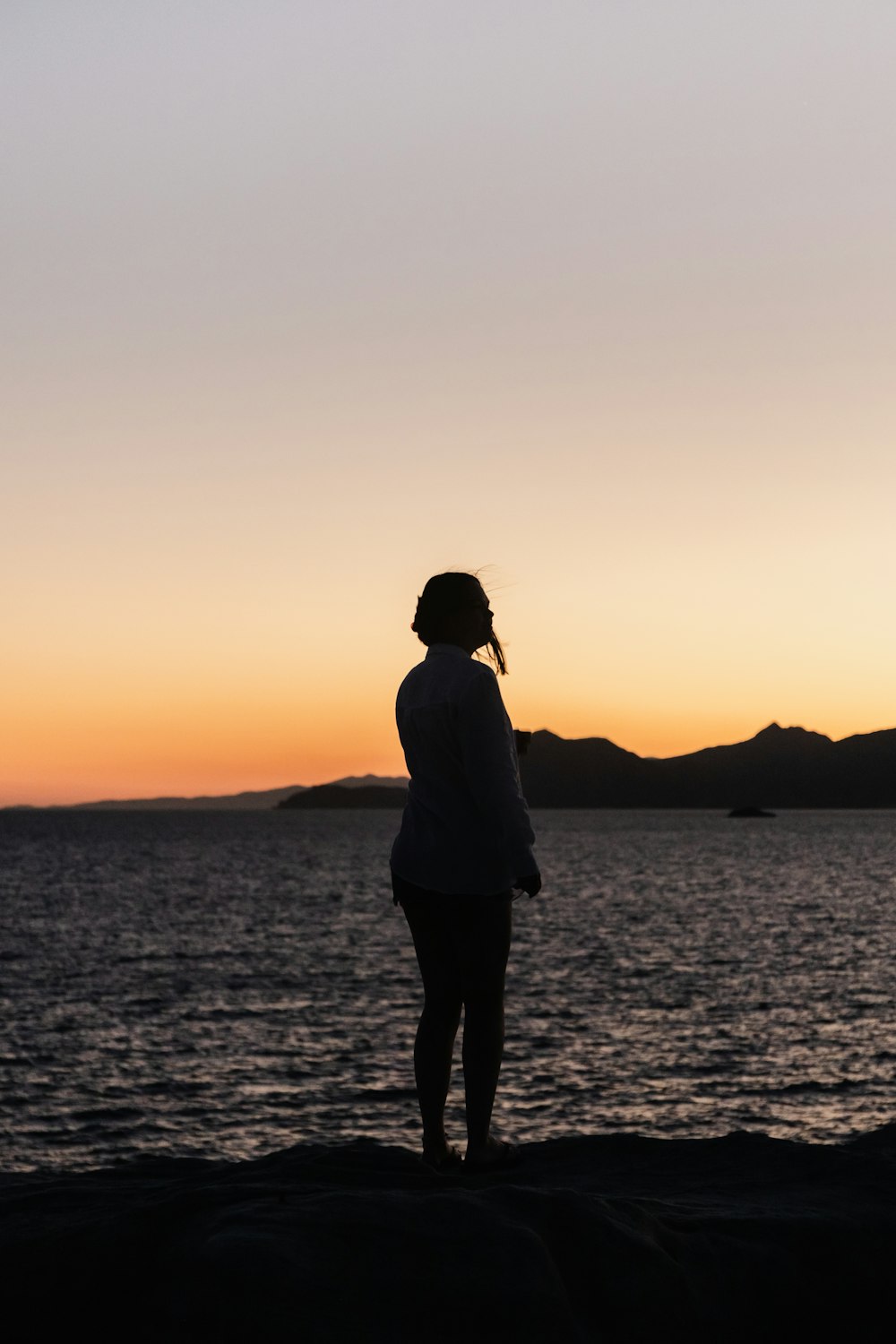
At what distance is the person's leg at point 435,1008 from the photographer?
509cm

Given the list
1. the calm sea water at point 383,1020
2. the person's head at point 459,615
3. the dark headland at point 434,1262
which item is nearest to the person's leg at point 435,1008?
the dark headland at point 434,1262

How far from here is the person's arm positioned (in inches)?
192

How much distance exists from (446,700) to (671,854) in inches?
5262

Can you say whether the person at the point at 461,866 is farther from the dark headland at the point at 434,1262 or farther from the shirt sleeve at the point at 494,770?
the dark headland at the point at 434,1262

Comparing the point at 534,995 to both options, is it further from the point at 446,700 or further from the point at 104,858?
the point at 104,858

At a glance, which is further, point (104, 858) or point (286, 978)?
point (104, 858)

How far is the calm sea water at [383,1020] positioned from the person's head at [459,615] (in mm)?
19610

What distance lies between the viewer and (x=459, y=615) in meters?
5.33

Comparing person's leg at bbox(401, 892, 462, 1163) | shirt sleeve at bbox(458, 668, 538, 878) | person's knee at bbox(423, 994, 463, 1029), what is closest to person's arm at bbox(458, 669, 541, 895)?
shirt sleeve at bbox(458, 668, 538, 878)

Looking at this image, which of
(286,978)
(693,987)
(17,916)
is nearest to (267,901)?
(17,916)

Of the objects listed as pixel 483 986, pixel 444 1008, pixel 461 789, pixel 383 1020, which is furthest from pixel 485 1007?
pixel 383 1020

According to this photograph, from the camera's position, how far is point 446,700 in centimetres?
508

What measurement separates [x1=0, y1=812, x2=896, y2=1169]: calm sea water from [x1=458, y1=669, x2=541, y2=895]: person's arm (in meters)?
19.7

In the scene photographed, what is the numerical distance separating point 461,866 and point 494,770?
1.41 feet
